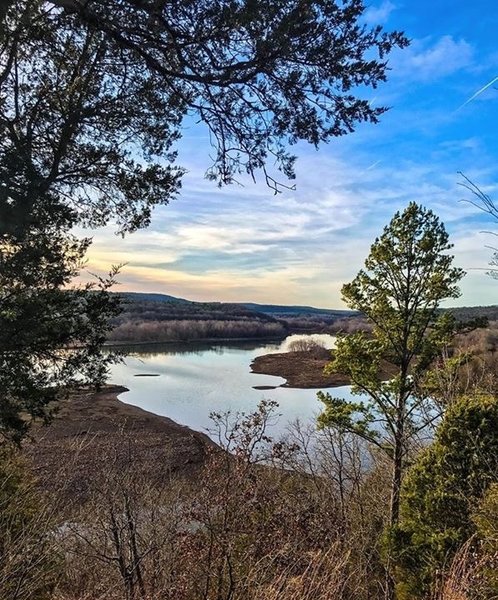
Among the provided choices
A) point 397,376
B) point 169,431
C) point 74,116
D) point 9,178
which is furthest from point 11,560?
point 169,431

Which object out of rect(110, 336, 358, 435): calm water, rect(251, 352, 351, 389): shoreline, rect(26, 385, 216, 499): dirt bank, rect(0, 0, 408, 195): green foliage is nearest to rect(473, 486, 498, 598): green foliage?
rect(0, 0, 408, 195): green foliage

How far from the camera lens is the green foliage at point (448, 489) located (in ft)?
16.1

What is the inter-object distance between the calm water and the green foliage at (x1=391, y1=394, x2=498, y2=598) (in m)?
10.0

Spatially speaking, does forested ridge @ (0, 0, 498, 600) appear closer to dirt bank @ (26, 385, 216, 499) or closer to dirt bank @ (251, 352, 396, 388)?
dirt bank @ (26, 385, 216, 499)

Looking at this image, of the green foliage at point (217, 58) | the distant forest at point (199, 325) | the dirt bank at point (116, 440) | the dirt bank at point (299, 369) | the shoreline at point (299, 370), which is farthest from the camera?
the distant forest at point (199, 325)

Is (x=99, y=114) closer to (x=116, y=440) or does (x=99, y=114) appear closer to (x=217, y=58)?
(x=217, y=58)

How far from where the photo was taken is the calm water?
976 inches

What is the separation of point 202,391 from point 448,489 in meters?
26.4

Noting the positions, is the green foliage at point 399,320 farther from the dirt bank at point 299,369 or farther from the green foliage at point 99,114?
the dirt bank at point 299,369

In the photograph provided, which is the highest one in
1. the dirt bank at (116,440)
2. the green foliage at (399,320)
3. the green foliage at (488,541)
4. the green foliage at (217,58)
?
the green foliage at (217,58)

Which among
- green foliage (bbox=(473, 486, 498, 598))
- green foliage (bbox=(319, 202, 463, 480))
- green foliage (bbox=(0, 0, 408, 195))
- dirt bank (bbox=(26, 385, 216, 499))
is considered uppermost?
green foliage (bbox=(0, 0, 408, 195))

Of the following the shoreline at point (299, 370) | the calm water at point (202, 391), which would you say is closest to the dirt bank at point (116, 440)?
the calm water at point (202, 391)

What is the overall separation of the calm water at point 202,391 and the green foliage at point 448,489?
10.0m

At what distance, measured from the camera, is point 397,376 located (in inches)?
369
